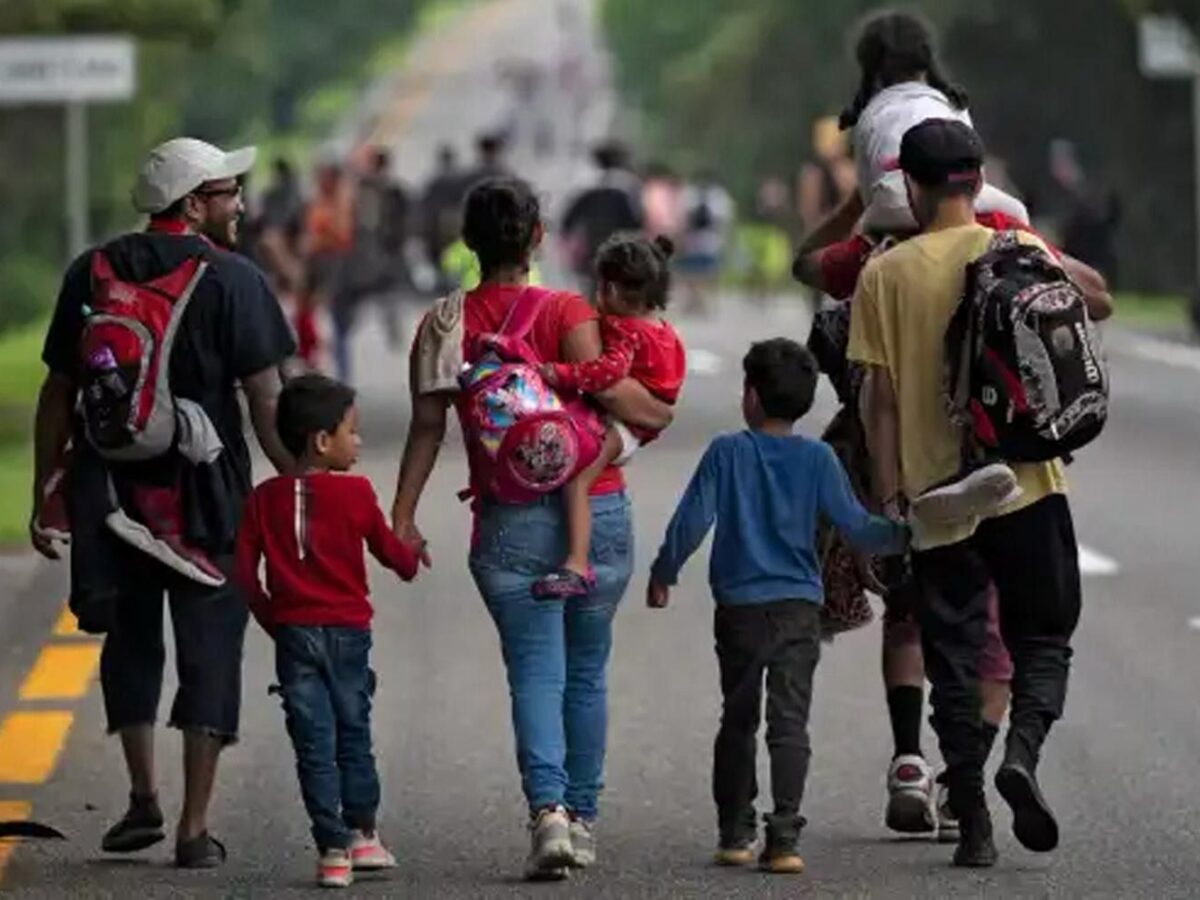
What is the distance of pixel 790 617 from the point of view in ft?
33.5

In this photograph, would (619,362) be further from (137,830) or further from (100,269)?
(137,830)

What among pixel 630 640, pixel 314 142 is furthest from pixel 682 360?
pixel 314 142

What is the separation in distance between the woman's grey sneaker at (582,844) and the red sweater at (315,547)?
25.1 inches

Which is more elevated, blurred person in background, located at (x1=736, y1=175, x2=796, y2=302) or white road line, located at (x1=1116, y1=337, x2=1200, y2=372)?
blurred person in background, located at (x1=736, y1=175, x2=796, y2=302)

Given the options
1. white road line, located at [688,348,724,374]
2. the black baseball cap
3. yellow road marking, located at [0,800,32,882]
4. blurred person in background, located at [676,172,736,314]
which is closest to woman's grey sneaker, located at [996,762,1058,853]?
the black baseball cap

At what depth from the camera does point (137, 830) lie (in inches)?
417

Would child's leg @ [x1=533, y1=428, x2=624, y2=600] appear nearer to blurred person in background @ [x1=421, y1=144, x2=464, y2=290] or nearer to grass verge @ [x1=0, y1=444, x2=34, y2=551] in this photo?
grass verge @ [x1=0, y1=444, x2=34, y2=551]

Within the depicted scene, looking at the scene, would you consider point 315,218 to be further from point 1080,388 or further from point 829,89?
point 829,89

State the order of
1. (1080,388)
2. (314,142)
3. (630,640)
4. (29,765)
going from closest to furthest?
(1080,388) < (29,765) < (630,640) < (314,142)

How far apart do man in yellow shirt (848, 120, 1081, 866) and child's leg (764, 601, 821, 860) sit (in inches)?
10.1

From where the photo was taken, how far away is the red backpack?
404 inches

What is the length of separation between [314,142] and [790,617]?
127495mm

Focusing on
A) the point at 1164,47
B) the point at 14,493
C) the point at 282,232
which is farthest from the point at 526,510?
the point at 1164,47

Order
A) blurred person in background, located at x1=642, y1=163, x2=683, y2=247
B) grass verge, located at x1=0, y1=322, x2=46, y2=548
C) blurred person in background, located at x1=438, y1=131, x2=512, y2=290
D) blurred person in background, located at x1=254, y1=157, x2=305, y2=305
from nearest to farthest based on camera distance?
grass verge, located at x1=0, y1=322, x2=46, y2=548 < blurred person in background, located at x1=438, y1=131, x2=512, y2=290 < blurred person in background, located at x1=254, y1=157, x2=305, y2=305 < blurred person in background, located at x1=642, y1=163, x2=683, y2=247
